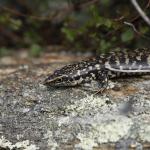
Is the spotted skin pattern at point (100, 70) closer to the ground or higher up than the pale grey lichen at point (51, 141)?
higher up

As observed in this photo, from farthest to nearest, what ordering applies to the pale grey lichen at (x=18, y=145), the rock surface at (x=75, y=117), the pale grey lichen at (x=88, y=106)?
the pale grey lichen at (x=88, y=106) → the pale grey lichen at (x=18, y=145) → the rock surface at (x=75, y=117)

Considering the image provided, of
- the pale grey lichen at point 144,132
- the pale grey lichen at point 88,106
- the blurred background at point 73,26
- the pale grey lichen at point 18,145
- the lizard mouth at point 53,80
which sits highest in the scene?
the blurred background at point 73,26

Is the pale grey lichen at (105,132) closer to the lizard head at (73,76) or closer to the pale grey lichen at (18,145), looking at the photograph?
the pale grey lichen at (18,145)

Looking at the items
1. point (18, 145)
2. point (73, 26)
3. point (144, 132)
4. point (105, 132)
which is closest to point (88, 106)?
point (105, 132)

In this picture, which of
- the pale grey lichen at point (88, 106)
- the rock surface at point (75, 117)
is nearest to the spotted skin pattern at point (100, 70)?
the rock surface at point (75, 117)

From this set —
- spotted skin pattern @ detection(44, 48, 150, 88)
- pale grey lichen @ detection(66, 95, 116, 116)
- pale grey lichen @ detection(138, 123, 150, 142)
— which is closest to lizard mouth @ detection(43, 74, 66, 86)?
spotted skin pattern @ detection(44, 48, 150, 88)

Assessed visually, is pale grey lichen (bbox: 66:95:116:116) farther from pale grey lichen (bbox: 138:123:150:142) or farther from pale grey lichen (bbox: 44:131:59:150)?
pale grey lichen (bbox: 138:123:150:142)

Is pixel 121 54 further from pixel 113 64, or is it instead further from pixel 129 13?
pixel 129 13
